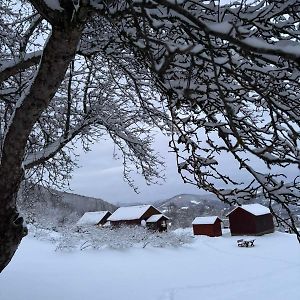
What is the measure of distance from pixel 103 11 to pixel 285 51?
1.76m

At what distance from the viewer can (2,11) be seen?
6.07 meters

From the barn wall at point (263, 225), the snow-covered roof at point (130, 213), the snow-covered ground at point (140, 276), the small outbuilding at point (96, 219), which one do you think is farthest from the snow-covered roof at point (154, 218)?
the snow-covered ground at point (140, 276)

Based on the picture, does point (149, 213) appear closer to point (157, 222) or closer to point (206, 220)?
point (157, 222)

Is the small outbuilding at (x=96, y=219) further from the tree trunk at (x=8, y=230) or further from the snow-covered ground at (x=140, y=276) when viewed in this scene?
the tree trunk at (x=8, y=230)

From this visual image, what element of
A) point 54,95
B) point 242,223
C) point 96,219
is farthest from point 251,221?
point 54,95

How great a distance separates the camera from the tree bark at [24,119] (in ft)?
9.95

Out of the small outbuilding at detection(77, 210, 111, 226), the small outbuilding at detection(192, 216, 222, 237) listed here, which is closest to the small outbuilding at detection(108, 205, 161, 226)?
the small outbuilding at detection(77, 210, 111, 226)

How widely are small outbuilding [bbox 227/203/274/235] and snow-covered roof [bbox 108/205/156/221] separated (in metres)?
10.7

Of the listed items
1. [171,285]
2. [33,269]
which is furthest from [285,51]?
[33,269]

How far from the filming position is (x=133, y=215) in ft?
143

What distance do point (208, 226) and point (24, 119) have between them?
4137cm

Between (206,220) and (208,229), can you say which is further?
(206,220)

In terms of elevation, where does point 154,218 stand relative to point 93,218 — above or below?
below

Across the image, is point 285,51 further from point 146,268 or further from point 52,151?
point 146,268
